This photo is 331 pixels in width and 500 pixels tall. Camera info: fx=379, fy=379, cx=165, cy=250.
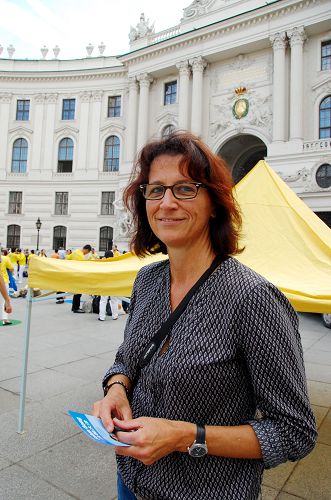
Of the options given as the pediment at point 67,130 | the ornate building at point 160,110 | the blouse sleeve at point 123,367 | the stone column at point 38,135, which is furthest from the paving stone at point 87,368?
the stone column at point 38,135

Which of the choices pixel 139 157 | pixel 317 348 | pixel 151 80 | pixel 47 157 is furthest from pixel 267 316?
pixel 47 157

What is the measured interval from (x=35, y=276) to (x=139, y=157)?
2673mm

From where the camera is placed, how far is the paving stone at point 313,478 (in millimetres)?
3105

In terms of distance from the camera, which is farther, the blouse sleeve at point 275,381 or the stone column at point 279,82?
the stone column at point 279,82

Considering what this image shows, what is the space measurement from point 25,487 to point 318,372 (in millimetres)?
5026

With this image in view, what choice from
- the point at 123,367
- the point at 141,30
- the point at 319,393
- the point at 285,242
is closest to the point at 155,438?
the point at 123,367

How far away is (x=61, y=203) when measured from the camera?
36.2 m

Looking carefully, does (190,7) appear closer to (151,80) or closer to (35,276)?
(151,80)

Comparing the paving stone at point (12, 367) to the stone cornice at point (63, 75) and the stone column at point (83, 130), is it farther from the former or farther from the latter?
the stone cornice at point (63, 75)

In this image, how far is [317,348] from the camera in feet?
26.9

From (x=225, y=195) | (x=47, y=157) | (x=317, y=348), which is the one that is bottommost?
(x=317, y=348)

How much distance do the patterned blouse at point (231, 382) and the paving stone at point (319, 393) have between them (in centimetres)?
427

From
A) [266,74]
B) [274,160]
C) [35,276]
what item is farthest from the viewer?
[266,74]

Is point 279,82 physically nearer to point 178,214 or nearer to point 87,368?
point 87,368
